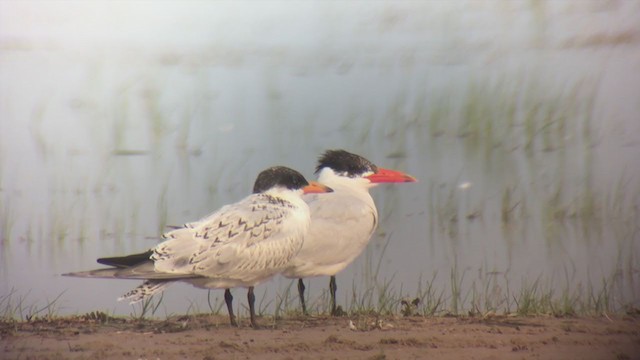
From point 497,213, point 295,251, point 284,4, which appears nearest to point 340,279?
point 295,251

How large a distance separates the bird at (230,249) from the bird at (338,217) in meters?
0.12

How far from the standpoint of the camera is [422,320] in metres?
3.88

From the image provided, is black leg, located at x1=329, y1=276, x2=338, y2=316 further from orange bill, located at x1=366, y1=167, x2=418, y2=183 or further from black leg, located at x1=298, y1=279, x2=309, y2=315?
orange bill, located at x1=366, y1=167, x2=418, y2=183

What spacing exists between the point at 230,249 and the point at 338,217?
46cm

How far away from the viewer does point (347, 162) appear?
391 cm

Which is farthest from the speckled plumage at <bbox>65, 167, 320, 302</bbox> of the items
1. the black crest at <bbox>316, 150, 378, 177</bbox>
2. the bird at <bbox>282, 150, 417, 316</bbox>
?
the black crest at <bbox>316, 150, 378, 177</bbox>

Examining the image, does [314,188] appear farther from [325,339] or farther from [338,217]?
[325,339]

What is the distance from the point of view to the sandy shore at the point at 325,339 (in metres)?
3.62

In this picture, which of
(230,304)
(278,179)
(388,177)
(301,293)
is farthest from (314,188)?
(230,304)

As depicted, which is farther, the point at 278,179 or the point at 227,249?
the point at 278,179

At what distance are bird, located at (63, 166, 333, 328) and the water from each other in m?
0.11

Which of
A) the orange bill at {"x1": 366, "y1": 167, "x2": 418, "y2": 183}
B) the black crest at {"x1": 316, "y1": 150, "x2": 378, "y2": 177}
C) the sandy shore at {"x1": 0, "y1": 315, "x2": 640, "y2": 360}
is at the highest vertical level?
the black crest at {"x1": 316, "y1": 150, "x2": 378, "y2": 177}

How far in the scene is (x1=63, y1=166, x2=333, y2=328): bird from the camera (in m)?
3.61

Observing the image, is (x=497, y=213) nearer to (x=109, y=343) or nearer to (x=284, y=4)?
(x=284, y=4)
